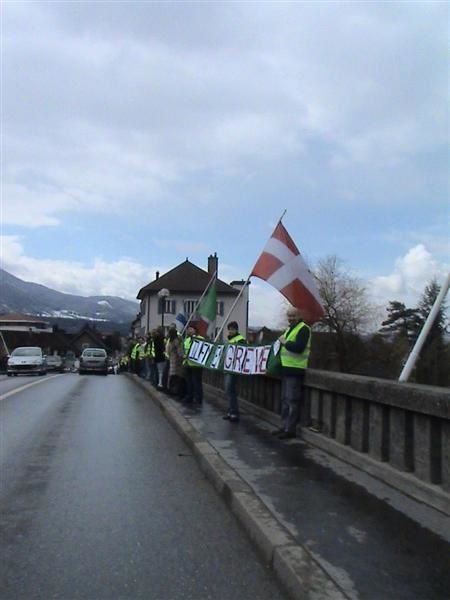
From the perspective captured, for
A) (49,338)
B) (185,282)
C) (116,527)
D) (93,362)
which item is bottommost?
(116,527)

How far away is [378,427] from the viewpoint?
22.5 ft

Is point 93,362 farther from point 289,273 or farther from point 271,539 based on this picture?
point 271,539

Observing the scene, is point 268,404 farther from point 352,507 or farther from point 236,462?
point 352,507

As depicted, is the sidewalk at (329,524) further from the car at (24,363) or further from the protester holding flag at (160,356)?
the car at (24,363)

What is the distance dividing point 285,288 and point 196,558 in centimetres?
599

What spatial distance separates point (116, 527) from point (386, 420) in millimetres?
2805

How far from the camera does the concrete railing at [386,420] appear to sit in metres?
5.69

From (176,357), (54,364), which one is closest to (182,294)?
(54,364)

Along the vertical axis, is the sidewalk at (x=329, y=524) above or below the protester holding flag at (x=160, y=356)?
below

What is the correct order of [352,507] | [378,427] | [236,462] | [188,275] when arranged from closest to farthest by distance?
1. [352,507]
2. [378,427]
3. [236,462]
4. [188,275]

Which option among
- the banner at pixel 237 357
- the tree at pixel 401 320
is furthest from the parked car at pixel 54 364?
the banner at pixel 237 357

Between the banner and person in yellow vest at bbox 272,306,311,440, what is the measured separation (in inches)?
20.8

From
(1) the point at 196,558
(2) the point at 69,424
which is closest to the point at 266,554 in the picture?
(1) the point at 196,558

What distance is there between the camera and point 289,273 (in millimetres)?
10391
